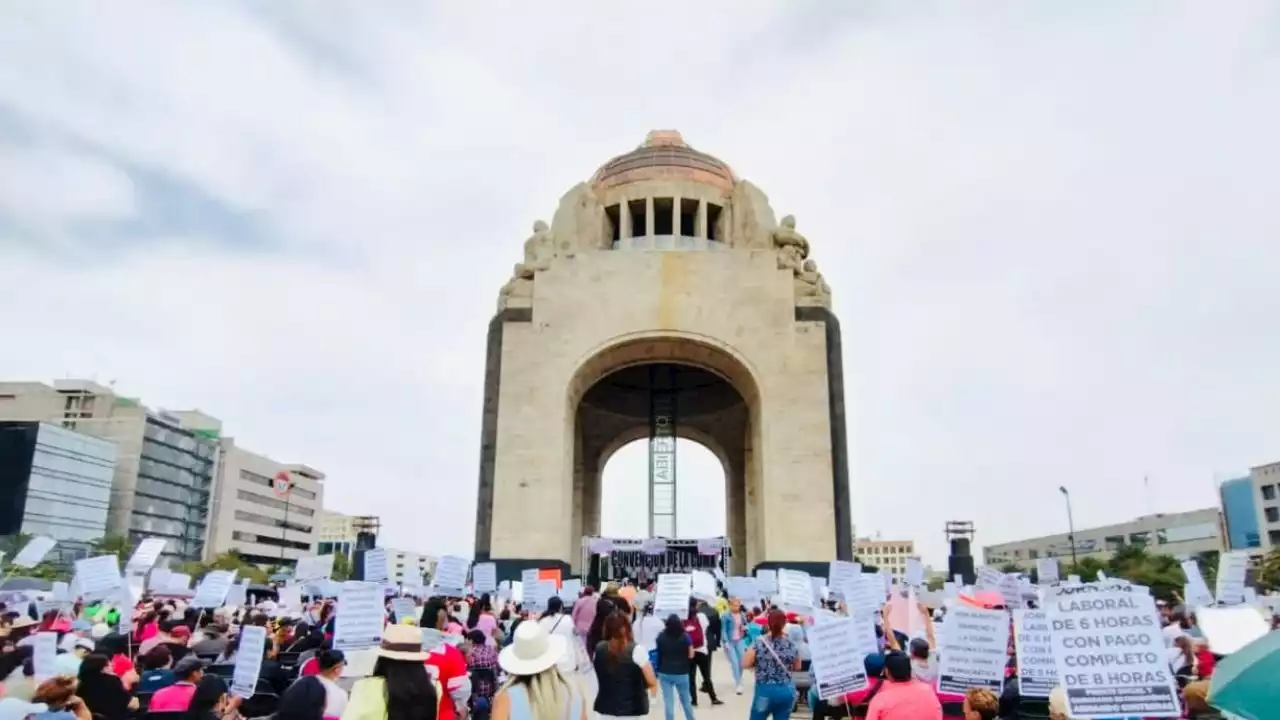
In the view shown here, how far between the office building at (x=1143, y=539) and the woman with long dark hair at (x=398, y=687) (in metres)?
72.6

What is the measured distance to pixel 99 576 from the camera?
11875mm

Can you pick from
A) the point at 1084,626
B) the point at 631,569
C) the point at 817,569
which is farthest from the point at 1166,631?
the point at 631,569

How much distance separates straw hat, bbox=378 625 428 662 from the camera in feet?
13.8

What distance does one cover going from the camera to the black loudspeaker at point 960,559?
86.6 ft

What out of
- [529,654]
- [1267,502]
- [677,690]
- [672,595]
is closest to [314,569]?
[672,595]

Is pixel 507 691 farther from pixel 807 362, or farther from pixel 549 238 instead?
pixel 549 238

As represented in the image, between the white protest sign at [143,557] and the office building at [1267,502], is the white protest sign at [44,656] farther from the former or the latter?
the office building at [1267,502]

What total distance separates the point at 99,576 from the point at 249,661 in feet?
23.9

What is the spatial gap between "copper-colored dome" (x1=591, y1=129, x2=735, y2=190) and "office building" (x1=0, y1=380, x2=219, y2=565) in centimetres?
5658

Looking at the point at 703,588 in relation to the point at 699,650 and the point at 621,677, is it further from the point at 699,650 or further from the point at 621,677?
the point at 621,677

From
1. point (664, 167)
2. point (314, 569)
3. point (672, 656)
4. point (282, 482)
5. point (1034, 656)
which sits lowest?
point (672, 656)

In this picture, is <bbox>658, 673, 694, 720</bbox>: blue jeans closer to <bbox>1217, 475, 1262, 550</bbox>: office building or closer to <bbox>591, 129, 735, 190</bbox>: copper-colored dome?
<bbox>591, 129, 735, 190</bbox>: copper-colored dome

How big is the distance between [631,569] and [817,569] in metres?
7.82

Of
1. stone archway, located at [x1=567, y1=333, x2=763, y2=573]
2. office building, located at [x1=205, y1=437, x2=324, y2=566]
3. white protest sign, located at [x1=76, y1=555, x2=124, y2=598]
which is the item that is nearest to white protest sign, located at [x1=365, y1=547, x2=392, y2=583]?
white protest sign, located at [x1=76, y1=555, x2=124, y2=598]
